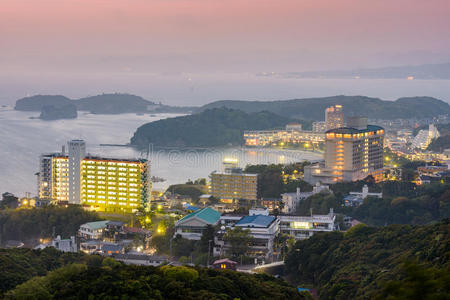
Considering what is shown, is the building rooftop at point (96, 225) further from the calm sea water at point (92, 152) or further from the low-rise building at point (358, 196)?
the calm sea water at point (92, 152)

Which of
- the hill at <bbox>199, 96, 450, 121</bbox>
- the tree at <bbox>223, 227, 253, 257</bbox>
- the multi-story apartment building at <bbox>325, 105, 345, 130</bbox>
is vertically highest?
the hill at <bbox>199, 96, 450, 121</bbox>

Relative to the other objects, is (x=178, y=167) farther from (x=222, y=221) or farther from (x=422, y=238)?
(x=422, y=238)

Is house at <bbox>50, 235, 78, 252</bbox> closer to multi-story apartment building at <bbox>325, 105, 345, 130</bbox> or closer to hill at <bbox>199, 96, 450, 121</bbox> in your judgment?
multi-story apartment building at <bbox>325, 105, 345, 130</bbox>

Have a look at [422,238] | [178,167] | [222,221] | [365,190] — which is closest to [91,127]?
[178,167]

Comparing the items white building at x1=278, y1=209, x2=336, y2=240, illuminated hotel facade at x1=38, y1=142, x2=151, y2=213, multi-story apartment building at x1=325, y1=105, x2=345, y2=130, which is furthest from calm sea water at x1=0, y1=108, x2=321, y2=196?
white building at x1=278, y1=209, x2=336, y2=240

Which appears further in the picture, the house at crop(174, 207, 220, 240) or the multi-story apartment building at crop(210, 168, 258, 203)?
the multi-story apartment building at crop(210, 168, 258, 203)

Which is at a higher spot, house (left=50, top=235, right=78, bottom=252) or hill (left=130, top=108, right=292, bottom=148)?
hill (left=130, top=108, right=292, bottom=148)

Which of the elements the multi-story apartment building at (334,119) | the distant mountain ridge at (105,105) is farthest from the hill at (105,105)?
the multi-story apartment building at (334,119)

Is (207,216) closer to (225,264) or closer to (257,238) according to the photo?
(257,238)

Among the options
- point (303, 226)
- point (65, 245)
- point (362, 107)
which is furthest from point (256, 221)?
point (362, 107)
